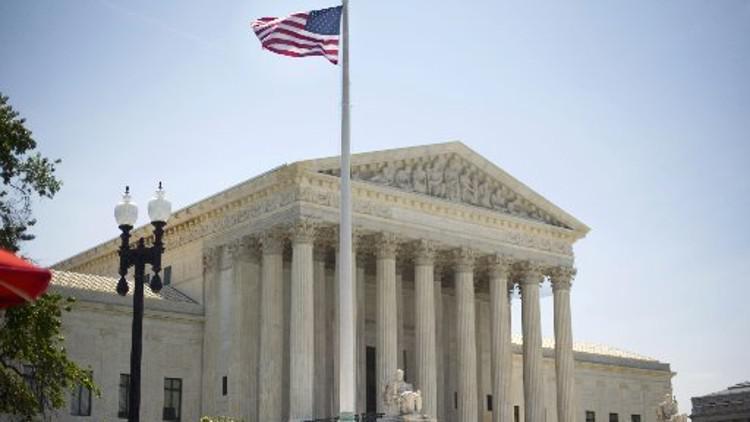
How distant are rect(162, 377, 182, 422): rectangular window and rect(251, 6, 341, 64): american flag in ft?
96.8

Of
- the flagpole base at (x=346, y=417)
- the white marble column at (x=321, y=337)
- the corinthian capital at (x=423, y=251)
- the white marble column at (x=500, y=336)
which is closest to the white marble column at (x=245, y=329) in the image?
the white marble column at (x=321, y=337)

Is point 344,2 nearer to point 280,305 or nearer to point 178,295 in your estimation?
point 280,305

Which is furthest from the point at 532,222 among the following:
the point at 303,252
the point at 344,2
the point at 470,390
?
the point at 344,2

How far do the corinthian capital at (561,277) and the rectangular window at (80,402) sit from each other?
26.4m

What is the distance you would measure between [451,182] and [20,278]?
45881mm

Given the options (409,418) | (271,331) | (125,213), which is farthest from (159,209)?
(271,331)

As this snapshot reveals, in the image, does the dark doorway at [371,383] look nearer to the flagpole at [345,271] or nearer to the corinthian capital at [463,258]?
the corinthian capital at [463,258]

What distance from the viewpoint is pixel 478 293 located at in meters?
65.4

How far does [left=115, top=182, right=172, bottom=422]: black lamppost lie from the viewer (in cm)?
2398

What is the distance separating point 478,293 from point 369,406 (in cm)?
1146

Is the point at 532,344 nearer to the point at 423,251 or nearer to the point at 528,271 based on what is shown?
the point at 528,271

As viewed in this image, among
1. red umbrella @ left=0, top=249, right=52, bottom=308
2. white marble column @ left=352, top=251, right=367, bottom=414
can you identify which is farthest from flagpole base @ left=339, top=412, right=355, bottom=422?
white marble column @ left=352, top=251, right=367, bottom=414

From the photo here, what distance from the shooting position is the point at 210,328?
56.7m

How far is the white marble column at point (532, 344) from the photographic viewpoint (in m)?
59.8
